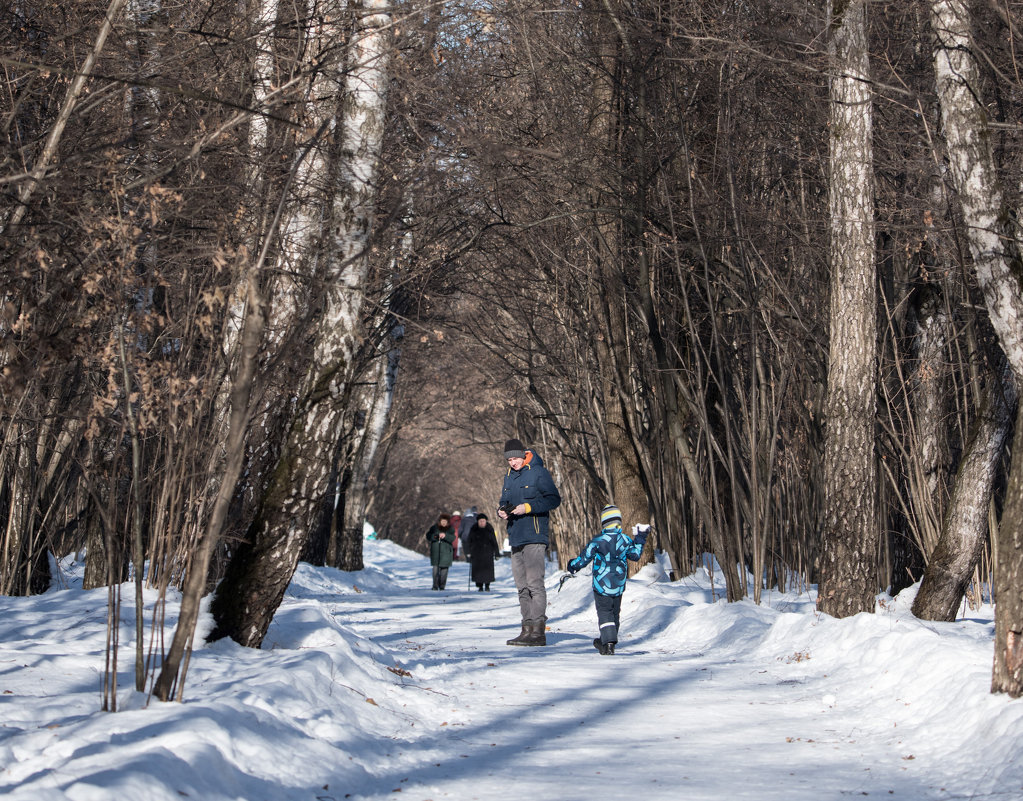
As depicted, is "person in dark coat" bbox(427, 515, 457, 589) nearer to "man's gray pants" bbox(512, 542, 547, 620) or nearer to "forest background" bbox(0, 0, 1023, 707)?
"forest background" bbox(0, 0, 1023, 707)

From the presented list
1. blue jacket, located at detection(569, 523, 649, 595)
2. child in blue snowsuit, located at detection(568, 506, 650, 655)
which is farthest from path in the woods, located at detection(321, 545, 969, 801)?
blue jacket, located at detection(569, 523, 649, 595)

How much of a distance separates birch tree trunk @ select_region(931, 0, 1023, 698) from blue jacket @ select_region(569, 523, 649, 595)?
341 cm

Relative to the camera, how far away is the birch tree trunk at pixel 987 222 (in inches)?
216

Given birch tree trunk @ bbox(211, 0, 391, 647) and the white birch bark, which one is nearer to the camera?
the white birch bark

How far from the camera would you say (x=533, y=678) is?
756cm

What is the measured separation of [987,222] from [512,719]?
4.25 metres

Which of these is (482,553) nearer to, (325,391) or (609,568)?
(609,568)

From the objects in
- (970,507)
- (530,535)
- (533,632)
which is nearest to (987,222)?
(970,507)

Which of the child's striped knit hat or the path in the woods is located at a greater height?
the child's striped knit hat

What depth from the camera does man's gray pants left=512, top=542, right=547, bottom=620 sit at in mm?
9664

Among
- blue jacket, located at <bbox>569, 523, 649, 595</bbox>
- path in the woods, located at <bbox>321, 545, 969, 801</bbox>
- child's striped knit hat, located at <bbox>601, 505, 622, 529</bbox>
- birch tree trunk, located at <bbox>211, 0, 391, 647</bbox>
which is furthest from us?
child's striped knit hat, located at <bbox>601, 505, 622, 529</bbox>

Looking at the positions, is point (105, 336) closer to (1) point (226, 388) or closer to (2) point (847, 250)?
(1) point (226, 388)

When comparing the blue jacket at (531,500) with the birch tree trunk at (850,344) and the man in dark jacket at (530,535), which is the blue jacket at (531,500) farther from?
the birch tree trunk at (850,344)

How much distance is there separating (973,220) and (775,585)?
8430 mm
